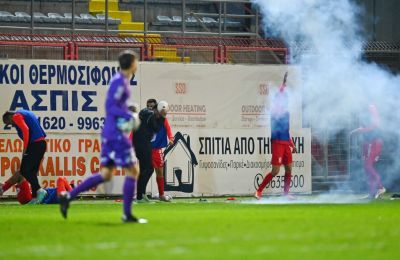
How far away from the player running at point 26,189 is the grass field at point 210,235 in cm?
434

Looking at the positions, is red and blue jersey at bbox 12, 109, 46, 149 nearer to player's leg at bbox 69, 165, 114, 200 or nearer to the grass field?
the grass field

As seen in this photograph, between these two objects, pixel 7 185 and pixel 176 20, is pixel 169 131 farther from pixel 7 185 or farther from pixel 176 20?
pixel 176 20

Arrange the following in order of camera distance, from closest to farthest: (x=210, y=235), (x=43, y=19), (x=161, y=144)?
(x=210, y=235) → (x=161, y=144) → (x=43, y=19)

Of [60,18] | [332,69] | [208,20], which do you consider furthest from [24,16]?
[332,69]

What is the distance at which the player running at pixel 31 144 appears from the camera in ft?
76.8

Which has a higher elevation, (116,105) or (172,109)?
(172,109)

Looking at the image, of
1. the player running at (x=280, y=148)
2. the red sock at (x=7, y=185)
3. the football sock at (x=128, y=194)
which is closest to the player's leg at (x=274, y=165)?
the player running at (x=280, y=148)

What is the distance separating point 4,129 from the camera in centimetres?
2600

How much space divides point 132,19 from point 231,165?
7214 millimetres

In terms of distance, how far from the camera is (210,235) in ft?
43.6

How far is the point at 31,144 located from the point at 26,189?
0.99 meters

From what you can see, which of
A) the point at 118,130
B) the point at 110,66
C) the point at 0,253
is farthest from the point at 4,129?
the point at 0,253

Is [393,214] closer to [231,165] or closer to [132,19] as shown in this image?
[231,165]

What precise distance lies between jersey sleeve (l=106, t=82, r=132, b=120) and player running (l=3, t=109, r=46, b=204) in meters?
8.24
